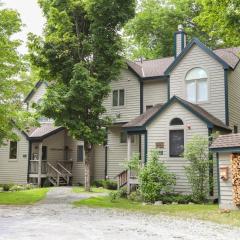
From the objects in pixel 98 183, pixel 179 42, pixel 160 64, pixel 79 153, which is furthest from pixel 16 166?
pixel 179 42

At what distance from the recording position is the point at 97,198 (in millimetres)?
20312

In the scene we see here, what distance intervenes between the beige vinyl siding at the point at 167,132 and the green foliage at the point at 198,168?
43.0 inches

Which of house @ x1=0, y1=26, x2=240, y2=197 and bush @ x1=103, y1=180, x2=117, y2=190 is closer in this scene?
house @ x1=0, y1=26, x2=240, y2=197

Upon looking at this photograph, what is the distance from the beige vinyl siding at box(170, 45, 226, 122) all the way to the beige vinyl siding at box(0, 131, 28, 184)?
40.3ft

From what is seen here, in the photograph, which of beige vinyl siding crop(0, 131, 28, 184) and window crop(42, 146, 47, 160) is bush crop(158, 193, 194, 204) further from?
beige vinyl siding crop(0, 131, 28, 184)

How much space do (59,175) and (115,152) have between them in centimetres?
436

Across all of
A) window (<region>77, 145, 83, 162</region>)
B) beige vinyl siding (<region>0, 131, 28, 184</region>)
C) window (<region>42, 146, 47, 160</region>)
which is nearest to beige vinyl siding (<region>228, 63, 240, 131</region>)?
window (<region>77, 145, 83, 162</region>)

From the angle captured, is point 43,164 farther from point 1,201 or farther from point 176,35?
point 176,35

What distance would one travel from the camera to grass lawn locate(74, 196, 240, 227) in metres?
14.1

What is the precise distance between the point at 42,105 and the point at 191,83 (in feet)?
28.1

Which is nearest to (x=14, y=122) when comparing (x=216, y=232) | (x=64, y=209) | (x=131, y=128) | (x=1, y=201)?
(x=1, y=201)

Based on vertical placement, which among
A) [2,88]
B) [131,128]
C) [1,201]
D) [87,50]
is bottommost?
[1,201]

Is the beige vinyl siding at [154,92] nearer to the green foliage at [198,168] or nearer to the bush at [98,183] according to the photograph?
the bush at [98,183]

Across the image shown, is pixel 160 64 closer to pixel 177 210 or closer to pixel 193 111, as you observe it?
pixel 193 111
